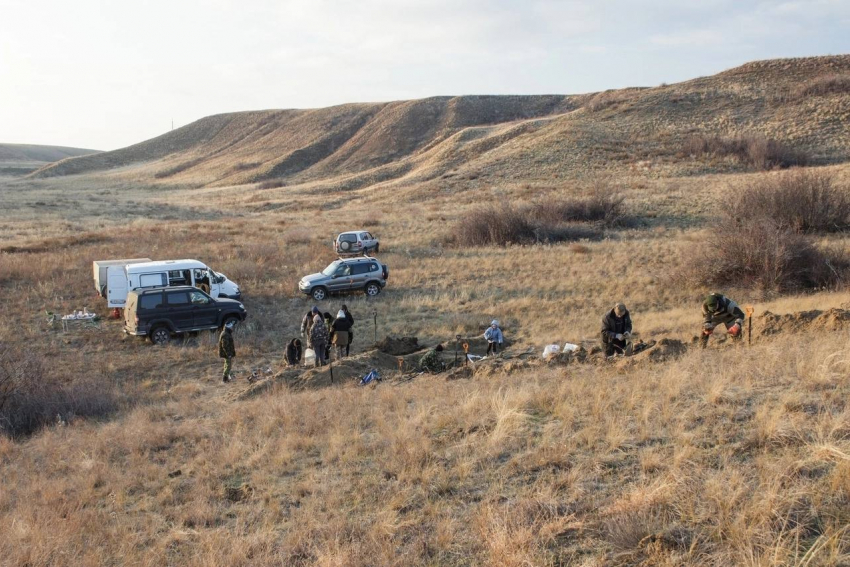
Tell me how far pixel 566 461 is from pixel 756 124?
64884 mm

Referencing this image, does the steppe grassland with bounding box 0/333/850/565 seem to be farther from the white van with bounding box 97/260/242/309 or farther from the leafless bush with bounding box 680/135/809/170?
the leafless bush with bounding box 680/135/809/170

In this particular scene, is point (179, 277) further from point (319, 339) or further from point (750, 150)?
point (750, 150)

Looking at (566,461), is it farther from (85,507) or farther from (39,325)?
(39,325)

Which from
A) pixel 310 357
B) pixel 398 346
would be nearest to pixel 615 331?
pixel 398 346

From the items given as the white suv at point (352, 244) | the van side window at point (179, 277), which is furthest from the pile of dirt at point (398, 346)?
the white suv at point (352, 244)

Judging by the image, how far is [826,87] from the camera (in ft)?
213

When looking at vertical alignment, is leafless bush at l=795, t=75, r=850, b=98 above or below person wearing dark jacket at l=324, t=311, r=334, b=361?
above

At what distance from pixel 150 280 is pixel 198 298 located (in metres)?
2.48

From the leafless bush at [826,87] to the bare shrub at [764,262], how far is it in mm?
53254

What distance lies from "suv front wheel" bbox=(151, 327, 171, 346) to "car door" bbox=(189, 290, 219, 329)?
2.80 ft

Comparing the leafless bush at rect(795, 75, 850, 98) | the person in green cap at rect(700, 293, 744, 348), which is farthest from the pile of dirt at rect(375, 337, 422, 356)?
the leafless bush at rect(795, 75, 850, 98)

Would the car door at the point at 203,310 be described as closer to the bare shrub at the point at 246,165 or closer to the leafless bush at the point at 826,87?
Answer: the leafless bush at the point at 826,87

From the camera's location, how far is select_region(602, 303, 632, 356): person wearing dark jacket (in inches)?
493

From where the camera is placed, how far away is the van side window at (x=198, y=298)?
18377 mm
